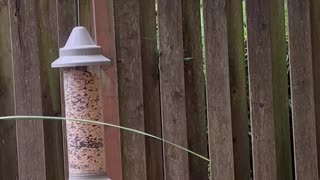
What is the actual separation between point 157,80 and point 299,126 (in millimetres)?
545

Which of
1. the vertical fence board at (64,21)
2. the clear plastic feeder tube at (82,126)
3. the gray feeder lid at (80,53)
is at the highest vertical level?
the vertical fence board at (64,21)

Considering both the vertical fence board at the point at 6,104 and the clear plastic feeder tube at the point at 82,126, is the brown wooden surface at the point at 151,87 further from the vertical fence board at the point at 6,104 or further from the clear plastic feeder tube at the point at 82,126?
the clear plastic feeder tube at the point at 82,126

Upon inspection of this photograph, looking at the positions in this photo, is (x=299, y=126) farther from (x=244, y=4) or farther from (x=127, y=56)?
(x=127, y=56)

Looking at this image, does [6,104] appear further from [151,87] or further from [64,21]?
[151,87]

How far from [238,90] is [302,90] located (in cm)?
23

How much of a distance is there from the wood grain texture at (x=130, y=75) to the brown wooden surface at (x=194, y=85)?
0.17 m

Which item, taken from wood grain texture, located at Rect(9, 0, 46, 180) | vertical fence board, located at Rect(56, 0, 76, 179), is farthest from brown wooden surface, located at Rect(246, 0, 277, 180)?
wood grain texture, located at Rect(9, 0, 46, 180)

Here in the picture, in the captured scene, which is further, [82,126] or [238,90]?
[238,90]

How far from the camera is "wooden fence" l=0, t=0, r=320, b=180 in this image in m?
2.05

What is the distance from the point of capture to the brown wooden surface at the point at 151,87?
2.12 m

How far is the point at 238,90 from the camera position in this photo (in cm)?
217

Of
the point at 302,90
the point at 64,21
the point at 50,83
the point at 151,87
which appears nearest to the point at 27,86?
the point at 50,83

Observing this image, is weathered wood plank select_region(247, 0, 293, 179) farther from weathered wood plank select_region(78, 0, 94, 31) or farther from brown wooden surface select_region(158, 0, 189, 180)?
weathered wood plank select_region(78, 0, 94, 31)

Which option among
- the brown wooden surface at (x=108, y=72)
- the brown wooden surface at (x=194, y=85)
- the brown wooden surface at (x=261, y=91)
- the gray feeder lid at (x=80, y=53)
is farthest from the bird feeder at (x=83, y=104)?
the brown wooden surface at (x=261, y=91)
